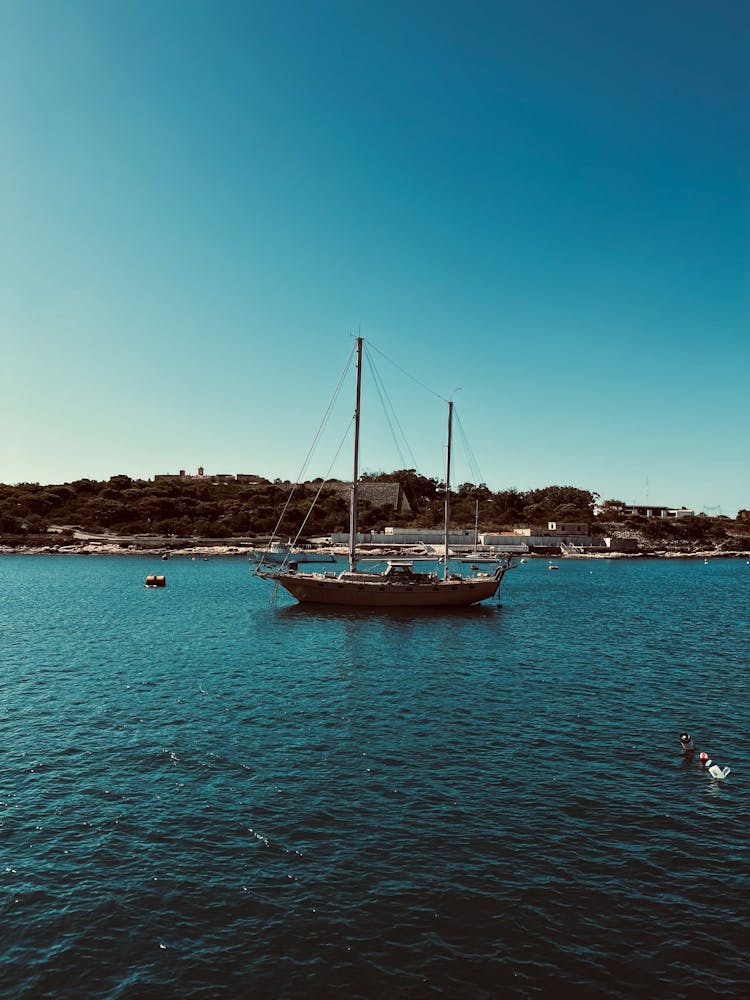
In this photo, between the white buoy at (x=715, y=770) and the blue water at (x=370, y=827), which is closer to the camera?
the blue water at (x=370, y=827)

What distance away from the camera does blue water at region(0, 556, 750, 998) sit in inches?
533

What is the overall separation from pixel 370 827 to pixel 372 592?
44.1 m

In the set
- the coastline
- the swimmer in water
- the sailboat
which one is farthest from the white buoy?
the coastline

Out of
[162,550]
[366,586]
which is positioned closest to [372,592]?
[366,586]

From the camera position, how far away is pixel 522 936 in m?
14.4

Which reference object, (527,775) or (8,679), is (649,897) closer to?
(527,775)

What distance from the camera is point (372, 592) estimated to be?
208 ft

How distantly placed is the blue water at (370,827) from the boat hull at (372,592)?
19.8 metres

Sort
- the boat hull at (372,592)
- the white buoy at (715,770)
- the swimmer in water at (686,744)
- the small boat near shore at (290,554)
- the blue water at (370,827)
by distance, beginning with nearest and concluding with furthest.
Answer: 1. the blue water at (370,827)
2. the white buoy at (715,770)
3. the swimmer in water at (686,744)
4. the boat hull at (372,592)
5. the small boat near shore at (290,554)

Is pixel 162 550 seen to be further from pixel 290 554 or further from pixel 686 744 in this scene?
pixel 686 744

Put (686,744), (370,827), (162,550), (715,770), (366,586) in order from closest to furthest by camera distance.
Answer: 1. (370,827)
2. (715,770)
3. (686,744)
4. (366,586)
5. (162,550)

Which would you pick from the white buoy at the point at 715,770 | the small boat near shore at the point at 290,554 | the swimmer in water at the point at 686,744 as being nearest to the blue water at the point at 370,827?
the white buoy at the point at 715,770

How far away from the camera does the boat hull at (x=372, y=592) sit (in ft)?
208

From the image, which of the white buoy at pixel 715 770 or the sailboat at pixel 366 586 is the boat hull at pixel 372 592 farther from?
the white buoy at pixel 715 770
